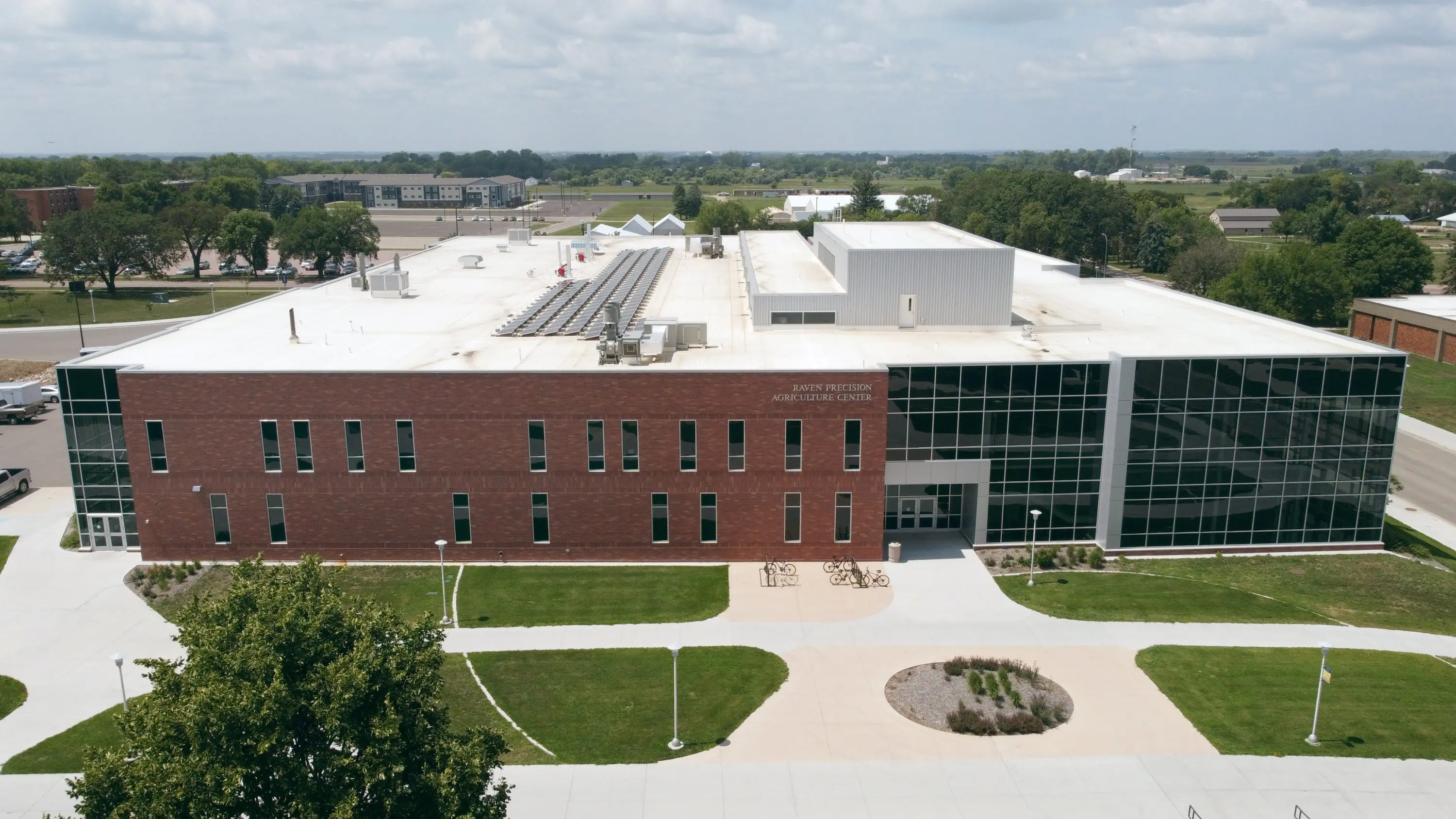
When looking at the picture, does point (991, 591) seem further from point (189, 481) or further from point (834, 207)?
point (834, 207)

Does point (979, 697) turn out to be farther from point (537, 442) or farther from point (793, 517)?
point (537, 442)

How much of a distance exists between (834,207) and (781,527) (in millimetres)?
117275

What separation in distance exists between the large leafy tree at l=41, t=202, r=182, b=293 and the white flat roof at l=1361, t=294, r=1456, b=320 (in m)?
108

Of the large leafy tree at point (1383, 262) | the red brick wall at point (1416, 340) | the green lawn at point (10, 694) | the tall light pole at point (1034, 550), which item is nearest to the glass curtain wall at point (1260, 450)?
the tall light pole at point (1034, 550)

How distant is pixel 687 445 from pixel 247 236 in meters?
95.7

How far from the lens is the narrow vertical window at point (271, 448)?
37.7 meters

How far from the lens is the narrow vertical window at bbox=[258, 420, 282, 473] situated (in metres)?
37.7

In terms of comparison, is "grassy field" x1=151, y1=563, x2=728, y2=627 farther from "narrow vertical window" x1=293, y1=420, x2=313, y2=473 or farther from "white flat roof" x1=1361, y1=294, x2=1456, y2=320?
"white flat roof" x1=1361, y1=294, x2=1456, y2=320

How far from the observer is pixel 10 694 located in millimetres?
29453

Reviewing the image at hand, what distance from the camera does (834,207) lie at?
150m

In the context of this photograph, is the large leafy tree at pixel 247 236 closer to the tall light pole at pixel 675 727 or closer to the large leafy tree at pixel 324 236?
the large leafy tree at pixel 324 236

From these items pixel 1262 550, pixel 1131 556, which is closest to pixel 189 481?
pixel 1131 556

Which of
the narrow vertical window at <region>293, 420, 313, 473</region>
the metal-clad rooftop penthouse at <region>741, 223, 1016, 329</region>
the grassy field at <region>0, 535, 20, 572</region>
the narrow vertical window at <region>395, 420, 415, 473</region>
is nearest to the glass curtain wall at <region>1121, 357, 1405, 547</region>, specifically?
the metal-clad rooftop penthouse at <region>741, 223, 1016, 329</region>

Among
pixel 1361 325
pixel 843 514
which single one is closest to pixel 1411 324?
pixel 1361 325
